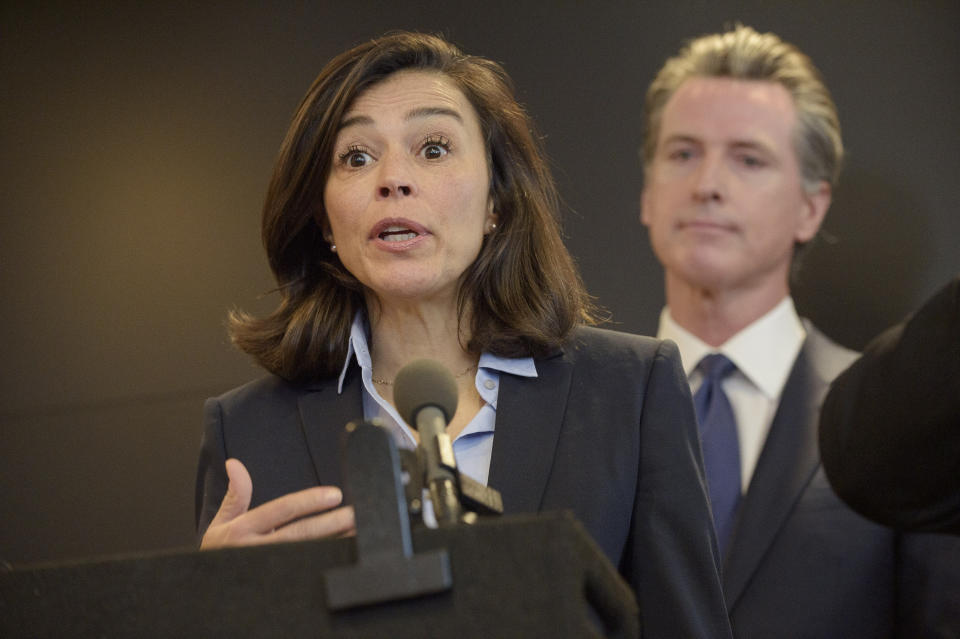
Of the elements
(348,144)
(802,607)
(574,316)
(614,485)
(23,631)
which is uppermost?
(348,144)

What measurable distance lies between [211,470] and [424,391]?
42.1 inches

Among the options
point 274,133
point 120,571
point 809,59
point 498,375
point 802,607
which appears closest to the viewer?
point 120,571

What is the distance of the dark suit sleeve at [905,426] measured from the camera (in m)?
1.09

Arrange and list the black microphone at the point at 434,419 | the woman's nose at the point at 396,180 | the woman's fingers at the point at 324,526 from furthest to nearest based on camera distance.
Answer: the woman's nose at the point at 396,180 < the woman's fingers at the point at 324,526 < the black microphone at the point at 434,419

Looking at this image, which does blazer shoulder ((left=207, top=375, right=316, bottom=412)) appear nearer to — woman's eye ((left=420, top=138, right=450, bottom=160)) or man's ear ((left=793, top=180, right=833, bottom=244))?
woman's eye ((left=420, top=138, right=450, bottom=160))

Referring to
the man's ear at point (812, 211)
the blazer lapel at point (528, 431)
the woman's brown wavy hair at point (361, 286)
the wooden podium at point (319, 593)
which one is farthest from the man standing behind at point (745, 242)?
the wooden podium at point (319, 593)

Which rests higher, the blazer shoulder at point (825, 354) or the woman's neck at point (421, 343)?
the woman's neck at point (421, 343)

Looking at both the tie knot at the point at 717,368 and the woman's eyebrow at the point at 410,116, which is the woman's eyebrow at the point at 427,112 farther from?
the tie knot at the point at 717,368

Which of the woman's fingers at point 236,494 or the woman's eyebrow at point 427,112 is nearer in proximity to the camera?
the woman's fingers at point 236,494

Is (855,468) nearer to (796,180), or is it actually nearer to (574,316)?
(574,316)

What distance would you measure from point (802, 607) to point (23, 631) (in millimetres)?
2125

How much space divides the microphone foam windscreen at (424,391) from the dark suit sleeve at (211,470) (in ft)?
3.21

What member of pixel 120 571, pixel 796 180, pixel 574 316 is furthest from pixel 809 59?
pixel 120 571

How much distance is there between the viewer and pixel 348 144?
2.32 meters
